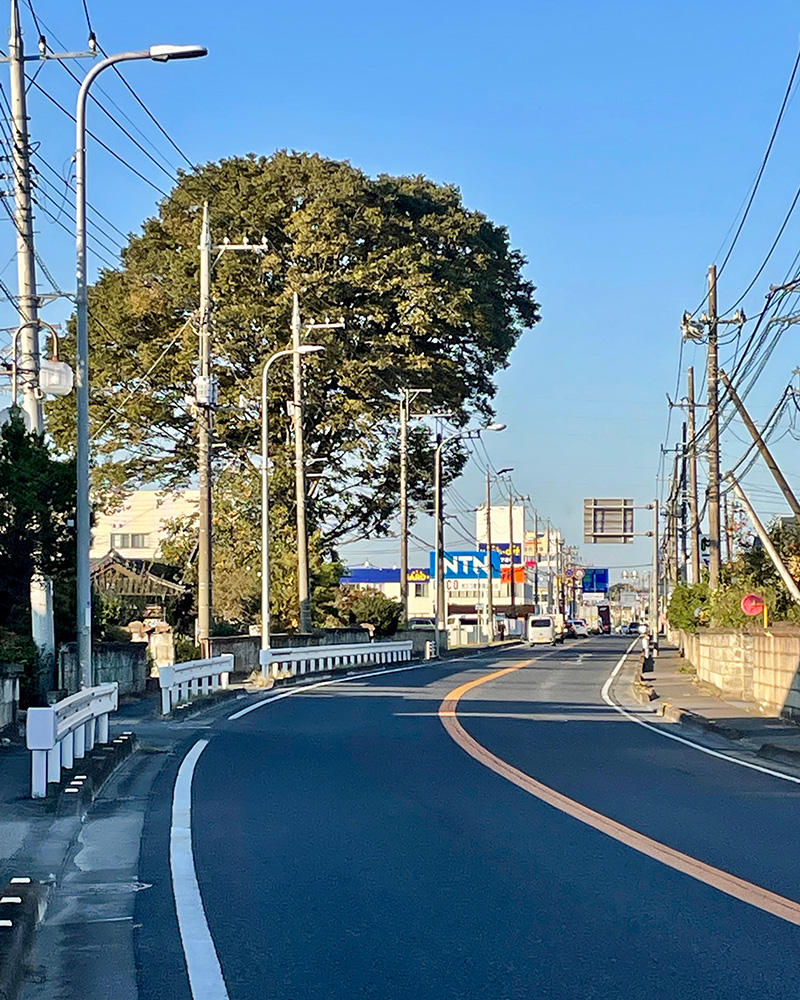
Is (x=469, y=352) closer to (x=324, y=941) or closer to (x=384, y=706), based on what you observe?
(x=384, y=706)

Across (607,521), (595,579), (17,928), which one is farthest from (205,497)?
(595,579)

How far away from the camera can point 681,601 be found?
57.9 meters

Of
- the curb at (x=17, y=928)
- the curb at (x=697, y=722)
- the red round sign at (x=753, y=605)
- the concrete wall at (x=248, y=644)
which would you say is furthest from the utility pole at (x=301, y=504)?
the curb at (x=17, y=928)

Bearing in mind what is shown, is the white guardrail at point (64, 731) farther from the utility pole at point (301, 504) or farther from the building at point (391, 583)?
the building at point (391, 583)

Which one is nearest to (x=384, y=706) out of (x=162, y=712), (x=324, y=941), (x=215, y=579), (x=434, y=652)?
(x=162, y=712)

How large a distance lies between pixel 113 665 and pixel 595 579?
149 m

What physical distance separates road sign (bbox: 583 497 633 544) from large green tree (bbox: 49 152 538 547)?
113 feet

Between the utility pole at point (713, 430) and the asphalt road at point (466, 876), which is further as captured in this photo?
the utility pole at point (713, 430)

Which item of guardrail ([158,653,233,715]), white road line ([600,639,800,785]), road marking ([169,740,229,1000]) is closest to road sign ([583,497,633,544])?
white road line ([600,639,800,785])

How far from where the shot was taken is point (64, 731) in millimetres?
14211

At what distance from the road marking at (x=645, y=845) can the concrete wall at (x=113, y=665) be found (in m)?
8.51

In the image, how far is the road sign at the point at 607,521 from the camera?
9081 centimetres

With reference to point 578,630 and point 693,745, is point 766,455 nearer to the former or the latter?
point 693,745

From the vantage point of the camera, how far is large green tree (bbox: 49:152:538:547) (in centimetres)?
5166
